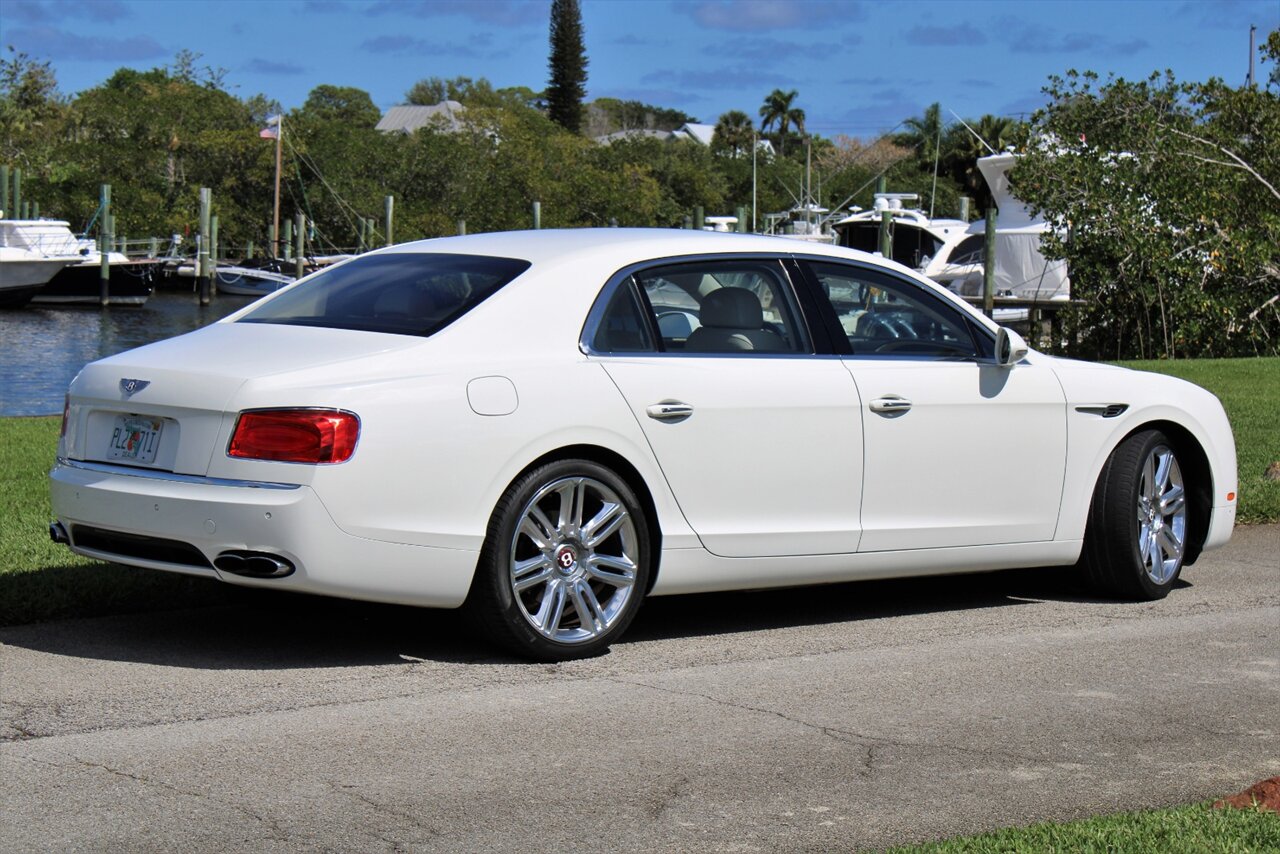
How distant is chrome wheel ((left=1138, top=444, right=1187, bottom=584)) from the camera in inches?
325

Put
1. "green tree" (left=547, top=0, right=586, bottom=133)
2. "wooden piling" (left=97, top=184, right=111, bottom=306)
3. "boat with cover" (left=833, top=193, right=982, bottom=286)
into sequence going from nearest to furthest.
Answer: "boat with cover" (left=833, top=193, right=982, bottom=286) → "wooden piling" (left=97, top=184, right=111, bottom=306) → "green tree" (left=547, top=0, right=586, bottom=133)

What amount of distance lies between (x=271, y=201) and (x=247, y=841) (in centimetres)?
7867

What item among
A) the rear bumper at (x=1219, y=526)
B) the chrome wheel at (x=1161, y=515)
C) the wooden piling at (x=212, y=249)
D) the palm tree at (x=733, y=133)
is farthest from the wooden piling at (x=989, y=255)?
the palm tree at (x=733, y=133)

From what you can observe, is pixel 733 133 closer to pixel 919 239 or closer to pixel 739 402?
pixel 919 239

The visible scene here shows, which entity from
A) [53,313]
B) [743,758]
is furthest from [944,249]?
[743,758]

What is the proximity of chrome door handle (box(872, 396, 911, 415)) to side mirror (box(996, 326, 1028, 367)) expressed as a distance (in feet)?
1.88

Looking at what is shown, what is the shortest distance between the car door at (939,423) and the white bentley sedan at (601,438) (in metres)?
0.01

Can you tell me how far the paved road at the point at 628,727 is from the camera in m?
4.72

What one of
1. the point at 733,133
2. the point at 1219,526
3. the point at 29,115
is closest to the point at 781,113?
the point at 733,133

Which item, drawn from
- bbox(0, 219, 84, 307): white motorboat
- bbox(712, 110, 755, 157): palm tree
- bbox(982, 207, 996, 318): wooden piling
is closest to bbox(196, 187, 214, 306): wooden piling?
bbox(0, 219, 84, 307): white motorboat

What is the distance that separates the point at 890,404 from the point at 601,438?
56.3 inches

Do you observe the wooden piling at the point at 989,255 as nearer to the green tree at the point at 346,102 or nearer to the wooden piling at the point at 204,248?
the wooden piling at the point at 204,248

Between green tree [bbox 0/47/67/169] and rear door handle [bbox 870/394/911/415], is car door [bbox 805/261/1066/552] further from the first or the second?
green tree [bbox 0/47/67/169]

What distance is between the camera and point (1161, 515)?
836cm
